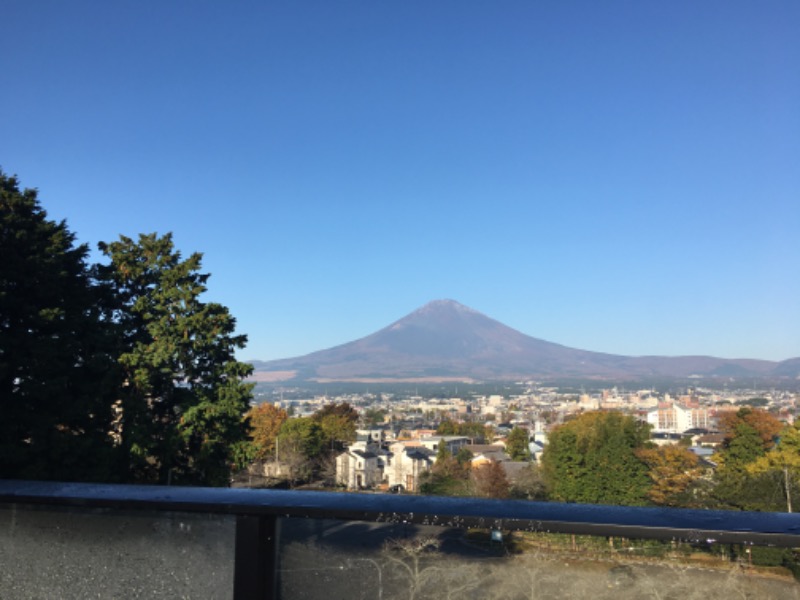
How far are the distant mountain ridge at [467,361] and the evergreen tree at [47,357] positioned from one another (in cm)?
11006

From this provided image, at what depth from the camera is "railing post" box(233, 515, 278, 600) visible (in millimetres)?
1216

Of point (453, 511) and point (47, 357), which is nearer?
point (453, 511)

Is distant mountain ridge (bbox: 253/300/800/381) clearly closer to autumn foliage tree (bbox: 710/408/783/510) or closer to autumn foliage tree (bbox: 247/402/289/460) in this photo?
autumn foliage tree (bbox: 247/402/289/460)

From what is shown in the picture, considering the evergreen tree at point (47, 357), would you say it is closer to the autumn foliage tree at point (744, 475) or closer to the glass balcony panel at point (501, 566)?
the glass balcony panel at point (501, 566)

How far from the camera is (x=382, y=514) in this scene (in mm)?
1129

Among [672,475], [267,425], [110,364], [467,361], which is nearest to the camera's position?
[110,364]

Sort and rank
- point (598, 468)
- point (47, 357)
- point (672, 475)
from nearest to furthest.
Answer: point (47, 357)
point (672, 475)
point (598, 468)

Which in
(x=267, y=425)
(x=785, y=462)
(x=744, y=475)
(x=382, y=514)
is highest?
(x=382, y=514)

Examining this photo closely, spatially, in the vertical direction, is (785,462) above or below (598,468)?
above

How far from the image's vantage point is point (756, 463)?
19297mm

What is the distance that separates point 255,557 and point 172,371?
11.6 meters

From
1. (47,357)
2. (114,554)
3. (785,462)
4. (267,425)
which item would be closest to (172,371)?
(47,357)

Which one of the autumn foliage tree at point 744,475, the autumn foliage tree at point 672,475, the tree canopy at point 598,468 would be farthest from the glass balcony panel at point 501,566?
the tree canopy at point 598,468

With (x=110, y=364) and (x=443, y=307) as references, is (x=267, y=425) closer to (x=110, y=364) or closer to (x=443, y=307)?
(x=110, y=364)
